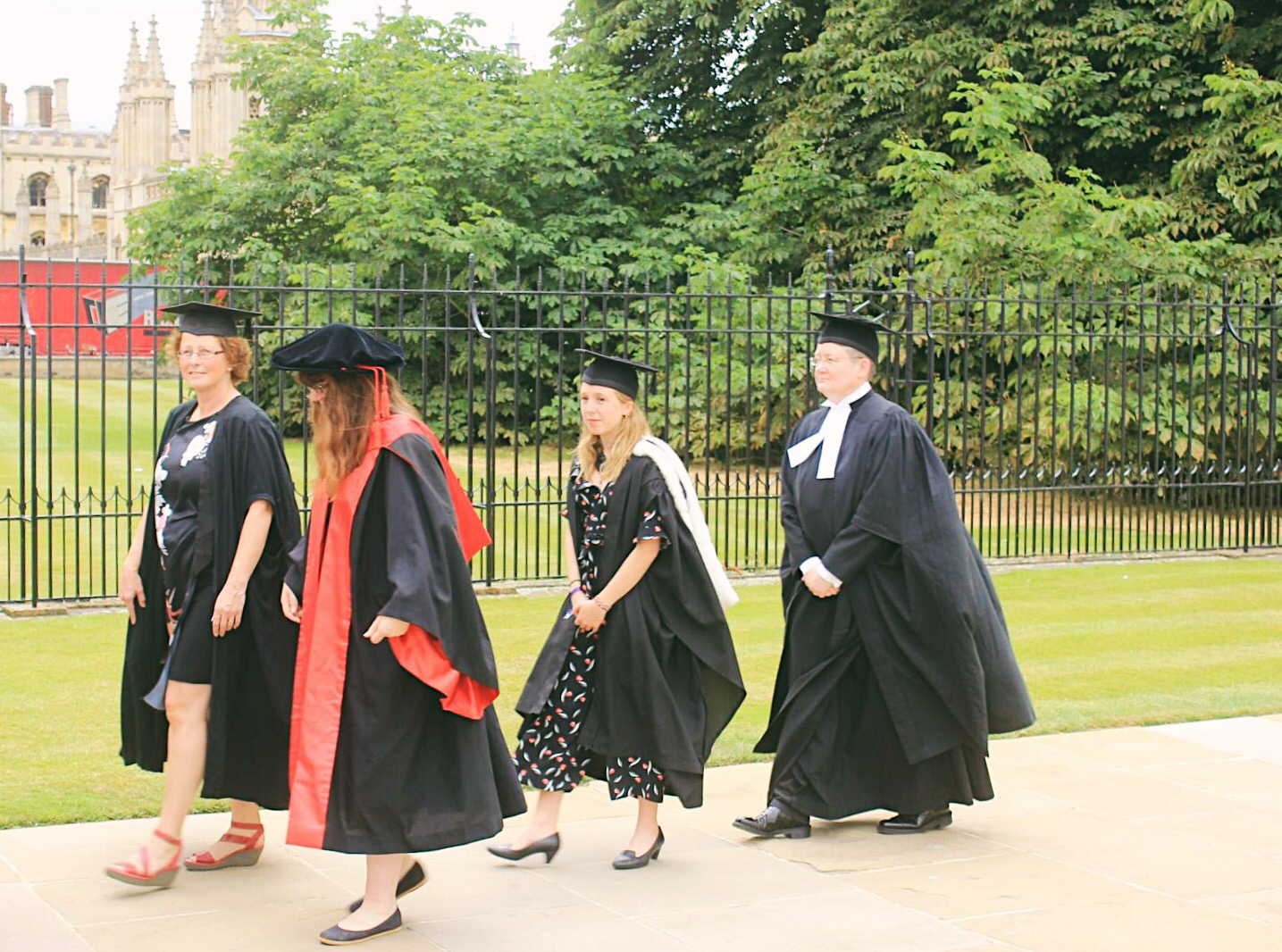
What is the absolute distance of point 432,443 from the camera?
481cm

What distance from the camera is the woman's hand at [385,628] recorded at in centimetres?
448

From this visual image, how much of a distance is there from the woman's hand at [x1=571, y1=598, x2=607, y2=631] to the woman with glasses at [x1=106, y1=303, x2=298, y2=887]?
937mm

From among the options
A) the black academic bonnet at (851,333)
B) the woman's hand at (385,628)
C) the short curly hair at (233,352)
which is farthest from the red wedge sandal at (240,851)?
the black academic bonnet at (851,333)

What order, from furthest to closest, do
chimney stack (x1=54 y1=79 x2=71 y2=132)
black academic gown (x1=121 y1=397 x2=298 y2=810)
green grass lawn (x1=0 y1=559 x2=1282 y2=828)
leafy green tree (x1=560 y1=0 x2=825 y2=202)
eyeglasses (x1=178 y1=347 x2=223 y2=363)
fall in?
chimney stack (x1=54 y1=79 x2=71 y2=132) → leafy green tree (x1=560 y1=0 x2=825 y2=202) → green grass lawn (x1=0 y1=559 x2=1282 y2=828) → eyeglasses (x1=178 y1=347 x2=223 y2=363) → black academic gown (x1=121 y1=397 x2=298 y2=810)

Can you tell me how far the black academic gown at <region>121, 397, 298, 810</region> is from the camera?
508 cm

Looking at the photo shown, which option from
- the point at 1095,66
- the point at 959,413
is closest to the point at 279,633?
the point at 959,413

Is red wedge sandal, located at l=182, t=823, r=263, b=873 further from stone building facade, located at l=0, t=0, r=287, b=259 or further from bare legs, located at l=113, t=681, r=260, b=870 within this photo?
stone building facade, located at l=0, t=0, r=287, b=259

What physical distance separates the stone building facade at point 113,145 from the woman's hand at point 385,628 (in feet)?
219

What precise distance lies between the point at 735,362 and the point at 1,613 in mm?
8940

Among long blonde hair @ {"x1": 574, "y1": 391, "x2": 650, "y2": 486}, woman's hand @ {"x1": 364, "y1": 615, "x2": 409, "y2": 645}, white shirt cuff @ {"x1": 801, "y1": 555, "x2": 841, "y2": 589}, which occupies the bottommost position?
woman's hand @ {"x1": 364, "y1": 615, "x2": 409, "y2": 645}

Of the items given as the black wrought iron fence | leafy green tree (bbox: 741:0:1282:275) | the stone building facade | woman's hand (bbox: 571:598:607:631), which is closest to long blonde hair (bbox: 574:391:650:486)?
woman's hand (bbox: 571:598:607:631)

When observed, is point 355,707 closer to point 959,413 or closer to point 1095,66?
point 959,413

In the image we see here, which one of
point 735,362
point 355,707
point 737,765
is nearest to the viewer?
point 355,707

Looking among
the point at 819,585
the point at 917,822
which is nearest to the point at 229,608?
the point at 819,585
